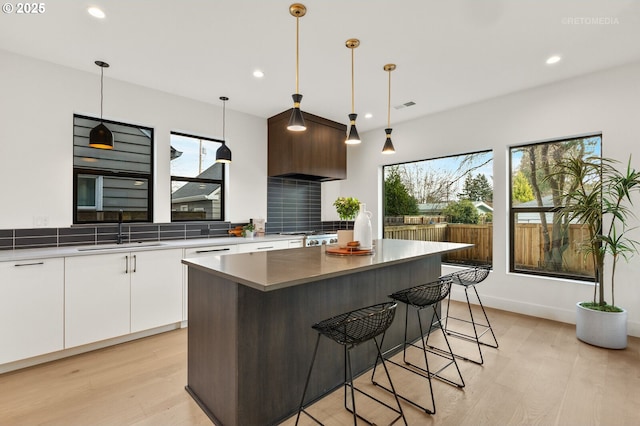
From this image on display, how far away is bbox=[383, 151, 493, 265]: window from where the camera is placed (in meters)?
4.41

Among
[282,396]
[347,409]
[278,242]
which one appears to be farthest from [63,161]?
[347,409]

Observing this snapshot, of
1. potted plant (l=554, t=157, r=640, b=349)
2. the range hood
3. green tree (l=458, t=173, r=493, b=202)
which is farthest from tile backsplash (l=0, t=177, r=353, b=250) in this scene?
potted plant (l=554, t=157, r=640, b=349)

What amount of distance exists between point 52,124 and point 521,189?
17.8ft

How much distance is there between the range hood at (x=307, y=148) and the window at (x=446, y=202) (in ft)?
3.35

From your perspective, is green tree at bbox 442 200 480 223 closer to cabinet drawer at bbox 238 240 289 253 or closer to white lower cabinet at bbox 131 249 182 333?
cabinet drawer at bbox 238 240 289 253

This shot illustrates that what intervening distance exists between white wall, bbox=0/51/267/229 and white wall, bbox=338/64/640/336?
10.1 ft

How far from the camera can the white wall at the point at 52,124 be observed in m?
2.93

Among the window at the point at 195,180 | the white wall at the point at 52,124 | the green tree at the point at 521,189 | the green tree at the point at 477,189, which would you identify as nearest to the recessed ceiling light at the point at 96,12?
the white wall at the point at 52,124

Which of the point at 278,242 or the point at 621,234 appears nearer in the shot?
the point at 621,234

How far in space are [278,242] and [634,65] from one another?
4.41m

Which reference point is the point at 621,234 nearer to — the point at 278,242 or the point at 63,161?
the point at 278,242

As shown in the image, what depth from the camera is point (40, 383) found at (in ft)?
7.79

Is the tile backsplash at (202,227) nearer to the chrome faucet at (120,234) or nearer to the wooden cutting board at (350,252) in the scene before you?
the chrome faucet at (120,234)

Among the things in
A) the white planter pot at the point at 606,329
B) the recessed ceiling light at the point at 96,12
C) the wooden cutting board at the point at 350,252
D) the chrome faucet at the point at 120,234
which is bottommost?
the white planter pot at the point at 606,329
